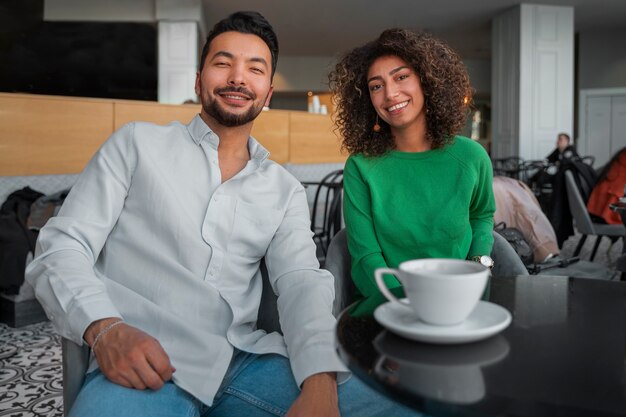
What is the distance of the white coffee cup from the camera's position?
609mm

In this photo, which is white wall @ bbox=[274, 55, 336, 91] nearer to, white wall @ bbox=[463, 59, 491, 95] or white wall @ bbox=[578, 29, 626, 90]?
white wall @ bbox=[463, 59, 491, 95]

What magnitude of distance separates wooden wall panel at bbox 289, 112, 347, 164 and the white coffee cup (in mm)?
4252

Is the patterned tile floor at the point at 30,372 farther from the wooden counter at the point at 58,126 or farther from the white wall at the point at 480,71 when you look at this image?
the white wall at the point at 480,71

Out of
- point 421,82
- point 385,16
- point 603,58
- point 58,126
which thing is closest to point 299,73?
point 385,16

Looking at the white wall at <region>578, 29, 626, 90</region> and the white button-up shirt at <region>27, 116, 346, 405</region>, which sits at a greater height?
the white wall at <region>578, 29, 626, 90</region>

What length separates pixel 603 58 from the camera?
11.8m

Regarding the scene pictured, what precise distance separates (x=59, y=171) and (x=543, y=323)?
338 centimetres

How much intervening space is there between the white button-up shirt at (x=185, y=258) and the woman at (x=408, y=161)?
254 mm

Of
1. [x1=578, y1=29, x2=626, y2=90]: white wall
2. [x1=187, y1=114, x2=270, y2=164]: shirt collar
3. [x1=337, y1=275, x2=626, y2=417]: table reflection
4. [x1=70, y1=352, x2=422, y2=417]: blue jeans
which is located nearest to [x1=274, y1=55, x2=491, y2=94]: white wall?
[x1=578, y1=29, x2=626, y2=90]: white wall

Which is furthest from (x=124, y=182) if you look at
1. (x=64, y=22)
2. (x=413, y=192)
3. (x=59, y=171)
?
(x=64, y=22)

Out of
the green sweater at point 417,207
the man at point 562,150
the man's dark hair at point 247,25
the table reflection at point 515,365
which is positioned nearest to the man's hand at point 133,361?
the table reflection at point 515,365

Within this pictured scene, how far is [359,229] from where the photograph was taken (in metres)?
1.39

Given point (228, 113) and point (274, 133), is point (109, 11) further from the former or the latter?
point (228, 113)

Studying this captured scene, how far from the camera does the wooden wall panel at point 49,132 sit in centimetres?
334
